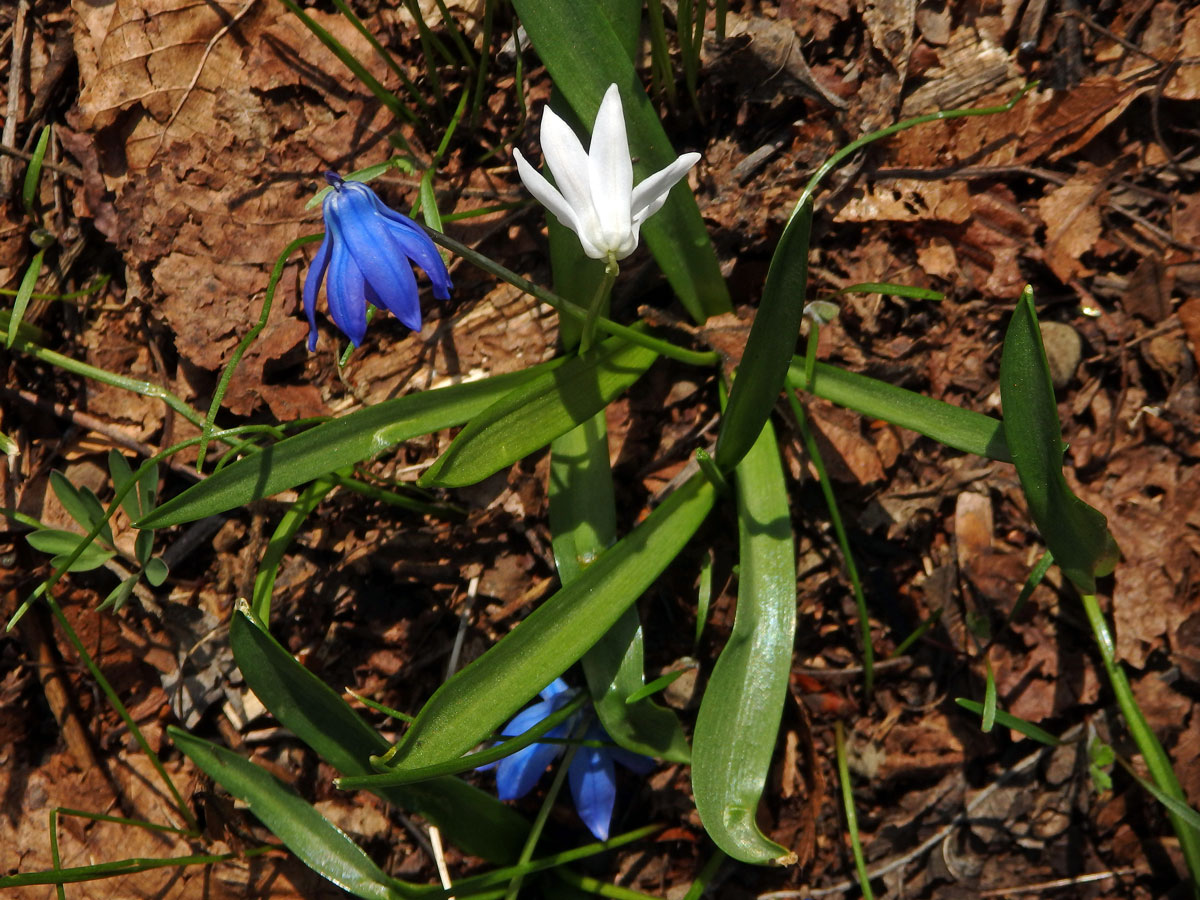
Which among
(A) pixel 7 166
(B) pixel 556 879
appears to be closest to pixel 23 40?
(A) pixel 7 166

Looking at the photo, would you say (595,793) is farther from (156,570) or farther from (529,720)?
(156,570)

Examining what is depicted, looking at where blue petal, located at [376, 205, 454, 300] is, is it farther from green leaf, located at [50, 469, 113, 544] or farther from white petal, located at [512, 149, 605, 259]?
green leaf, located at [50, 469, 113, 544]

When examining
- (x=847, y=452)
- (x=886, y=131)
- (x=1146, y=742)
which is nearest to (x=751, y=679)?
(x=847, y=452)

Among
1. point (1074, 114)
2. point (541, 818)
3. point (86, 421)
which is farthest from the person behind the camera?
point (86, 421)

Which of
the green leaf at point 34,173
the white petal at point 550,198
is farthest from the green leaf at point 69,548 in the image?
the white petal at point 550,198

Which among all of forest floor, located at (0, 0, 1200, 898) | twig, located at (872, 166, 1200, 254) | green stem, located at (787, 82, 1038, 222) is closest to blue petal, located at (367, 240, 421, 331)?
forest floor, located at (0, 0, 1200, 898)

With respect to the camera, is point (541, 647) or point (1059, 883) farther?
point (1059, 883)

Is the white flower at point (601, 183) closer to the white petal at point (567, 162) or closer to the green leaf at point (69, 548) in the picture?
the white petal at point (567, 162)
